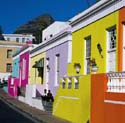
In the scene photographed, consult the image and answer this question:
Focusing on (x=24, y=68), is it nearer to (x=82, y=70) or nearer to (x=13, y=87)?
(x=13, y=87)

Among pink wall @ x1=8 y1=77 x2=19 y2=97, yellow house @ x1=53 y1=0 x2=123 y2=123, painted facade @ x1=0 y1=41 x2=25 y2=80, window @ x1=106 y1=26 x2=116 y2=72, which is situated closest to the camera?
yellow house @ x1=53 y1=0 x2=123 y2=123

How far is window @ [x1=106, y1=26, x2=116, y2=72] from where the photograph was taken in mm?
18266

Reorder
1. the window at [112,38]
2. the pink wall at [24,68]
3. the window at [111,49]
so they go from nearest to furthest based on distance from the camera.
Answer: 1. the window at [111,49]
2. the window at [112,38]
3. the pink wall at [24,68]

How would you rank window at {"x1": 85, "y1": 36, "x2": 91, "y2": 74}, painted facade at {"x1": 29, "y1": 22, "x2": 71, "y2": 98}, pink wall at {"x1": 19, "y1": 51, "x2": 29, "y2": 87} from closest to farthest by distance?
window at {"x1": 85, "y1": 36, "x2": 91, "y2": 74} < painted facade at {"x1": 29, "y1": 22, "x2": 71, "y2": 98} < pink wall at {"x1": 19, "y1": 51, "x2": 29, "y2": 87}

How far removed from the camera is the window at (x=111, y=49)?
719 inches

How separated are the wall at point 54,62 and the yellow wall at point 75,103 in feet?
10.2

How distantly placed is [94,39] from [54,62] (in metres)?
8.23

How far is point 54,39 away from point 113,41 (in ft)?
33.2

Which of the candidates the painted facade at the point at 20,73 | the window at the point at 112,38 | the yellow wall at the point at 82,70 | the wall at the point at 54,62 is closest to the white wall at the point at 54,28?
the painted facade at the point at 20,73

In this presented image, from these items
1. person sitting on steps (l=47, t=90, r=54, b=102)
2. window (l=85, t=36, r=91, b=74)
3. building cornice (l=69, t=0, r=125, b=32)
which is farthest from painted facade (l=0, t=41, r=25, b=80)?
window (l=85, t=36, r=91, b=74)

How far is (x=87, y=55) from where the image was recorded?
21.8 metres

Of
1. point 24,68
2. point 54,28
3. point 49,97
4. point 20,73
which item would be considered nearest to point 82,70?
point 49,97

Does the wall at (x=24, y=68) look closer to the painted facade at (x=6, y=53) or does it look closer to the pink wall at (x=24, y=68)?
the pink wall at (x=24, y=68)

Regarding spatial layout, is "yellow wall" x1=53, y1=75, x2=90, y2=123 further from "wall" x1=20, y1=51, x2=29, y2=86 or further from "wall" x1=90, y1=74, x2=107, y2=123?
"wall" x1=20, y1=51, x2=29, y2=86
